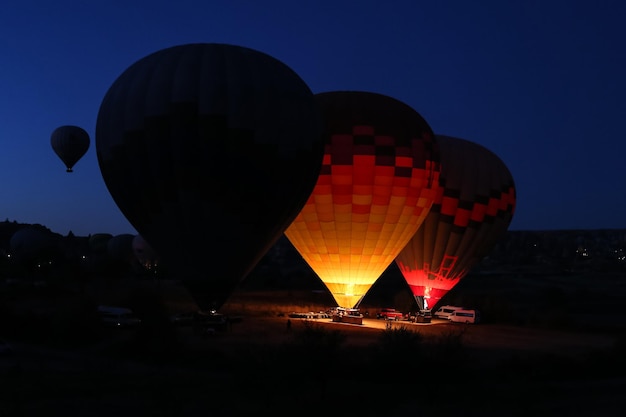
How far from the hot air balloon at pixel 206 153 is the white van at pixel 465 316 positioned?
16.0m

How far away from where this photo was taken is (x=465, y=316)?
3406cm

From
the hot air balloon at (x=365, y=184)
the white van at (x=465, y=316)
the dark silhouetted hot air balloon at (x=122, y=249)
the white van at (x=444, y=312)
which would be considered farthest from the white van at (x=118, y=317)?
the dark silhouetted hot air balloon at (x=122, y=249)

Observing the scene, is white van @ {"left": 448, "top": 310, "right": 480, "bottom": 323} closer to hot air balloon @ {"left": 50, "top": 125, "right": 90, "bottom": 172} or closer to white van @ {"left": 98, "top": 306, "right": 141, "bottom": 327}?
white van @ {"left": 98, "top": 306, "right": 141, "bottom": 327}

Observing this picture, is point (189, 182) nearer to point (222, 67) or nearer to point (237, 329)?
point (222, 67)

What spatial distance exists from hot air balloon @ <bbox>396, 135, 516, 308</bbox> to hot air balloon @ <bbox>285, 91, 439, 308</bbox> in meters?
2.74

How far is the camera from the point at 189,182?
19.6 m

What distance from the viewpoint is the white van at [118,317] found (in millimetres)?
27844

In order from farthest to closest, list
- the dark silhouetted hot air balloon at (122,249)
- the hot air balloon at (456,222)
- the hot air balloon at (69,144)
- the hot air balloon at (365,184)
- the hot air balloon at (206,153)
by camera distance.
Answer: the dark silhouetted hot air balloon at (122,249)
the hot air balloon at (69,144)
the hot air balloon at (456,222)
the hot air balloon at (365,184)
the hot air balloon at (206,153)

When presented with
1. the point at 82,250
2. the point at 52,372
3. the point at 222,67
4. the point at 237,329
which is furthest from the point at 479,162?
the point at 82,250

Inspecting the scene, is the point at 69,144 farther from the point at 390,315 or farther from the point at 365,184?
the point at 365,184

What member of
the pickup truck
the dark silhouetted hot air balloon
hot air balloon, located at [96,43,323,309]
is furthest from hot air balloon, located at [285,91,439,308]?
the dark silhouetted hot air balloon

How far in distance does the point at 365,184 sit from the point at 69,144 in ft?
97.5

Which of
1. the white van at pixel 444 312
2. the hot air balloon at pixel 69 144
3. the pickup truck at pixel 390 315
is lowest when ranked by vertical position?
the pickup truck at pixel 390 315

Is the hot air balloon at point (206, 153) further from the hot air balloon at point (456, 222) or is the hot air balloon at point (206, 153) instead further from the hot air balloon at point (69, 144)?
→ the hot air balloon at point (69, 144)
